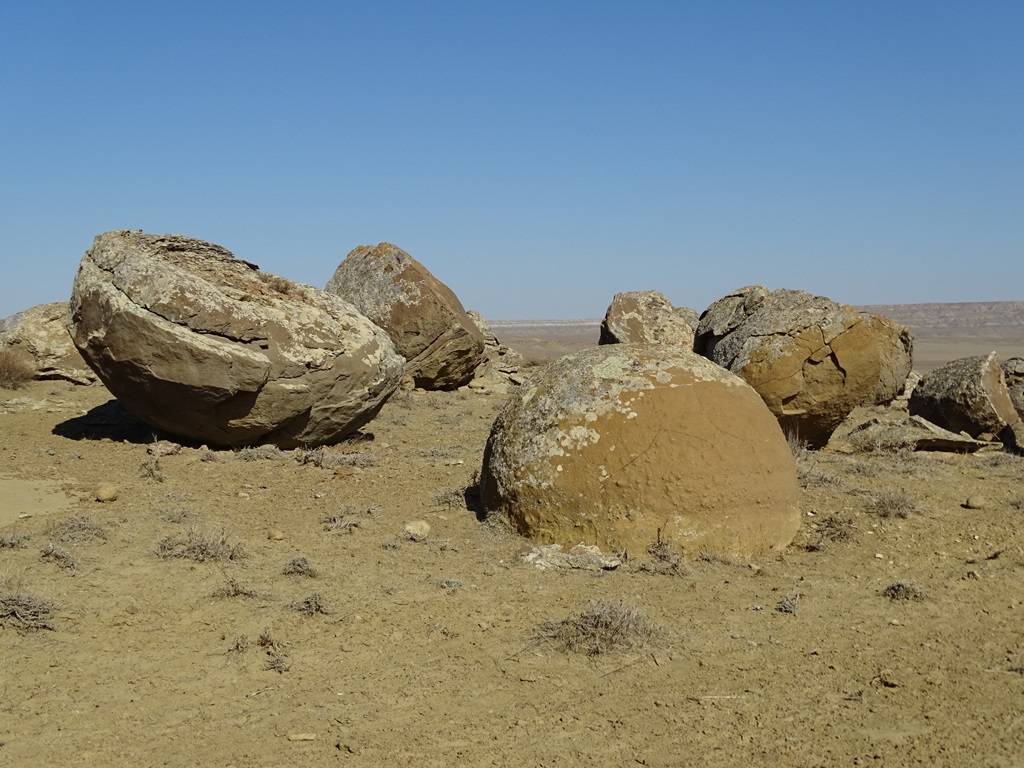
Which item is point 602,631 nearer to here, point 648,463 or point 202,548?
point 648,463

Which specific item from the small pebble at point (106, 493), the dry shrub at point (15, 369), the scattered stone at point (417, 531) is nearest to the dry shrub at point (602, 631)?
the scattered stone at point (417, 531)

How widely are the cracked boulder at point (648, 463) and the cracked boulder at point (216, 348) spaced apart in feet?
11.1

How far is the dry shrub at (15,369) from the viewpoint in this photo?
13.2 metres

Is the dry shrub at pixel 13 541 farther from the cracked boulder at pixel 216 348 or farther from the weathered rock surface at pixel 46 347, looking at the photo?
the weathered rock surface at pixel 46 347

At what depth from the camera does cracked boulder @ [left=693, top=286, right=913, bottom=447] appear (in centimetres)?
955

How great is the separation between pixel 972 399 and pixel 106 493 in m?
10.4

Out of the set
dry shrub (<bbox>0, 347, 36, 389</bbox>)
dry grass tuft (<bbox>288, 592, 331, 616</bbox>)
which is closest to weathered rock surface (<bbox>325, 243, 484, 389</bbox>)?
dry shrub (<bbox>0, 347, 36, 389</bbox>)

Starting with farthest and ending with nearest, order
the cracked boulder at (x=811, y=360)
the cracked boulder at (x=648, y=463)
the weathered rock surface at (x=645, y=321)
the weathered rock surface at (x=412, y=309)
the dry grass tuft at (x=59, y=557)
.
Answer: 1. the weathered rock surface at (x=645, y=321)
2. the weathered rock surface at (x=412, y=309)
3. the cracked boulder at (x=811, y=360)
4. the cracked boulder at (x=648, y=463)
5. the dry grass tuft at (x=59, y=557)

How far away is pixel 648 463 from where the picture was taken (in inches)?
228

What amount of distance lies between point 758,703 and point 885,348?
7.22 m

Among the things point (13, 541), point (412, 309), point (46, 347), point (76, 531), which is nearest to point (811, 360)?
point (412, 309)

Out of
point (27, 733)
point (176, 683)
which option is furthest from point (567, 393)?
point (27, 733)

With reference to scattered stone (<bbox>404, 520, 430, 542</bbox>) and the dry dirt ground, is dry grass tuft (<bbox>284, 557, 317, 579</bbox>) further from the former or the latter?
scattered stone (<bbox>404, 520, 430, 542</bbox>)

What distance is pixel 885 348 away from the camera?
10055 mm
